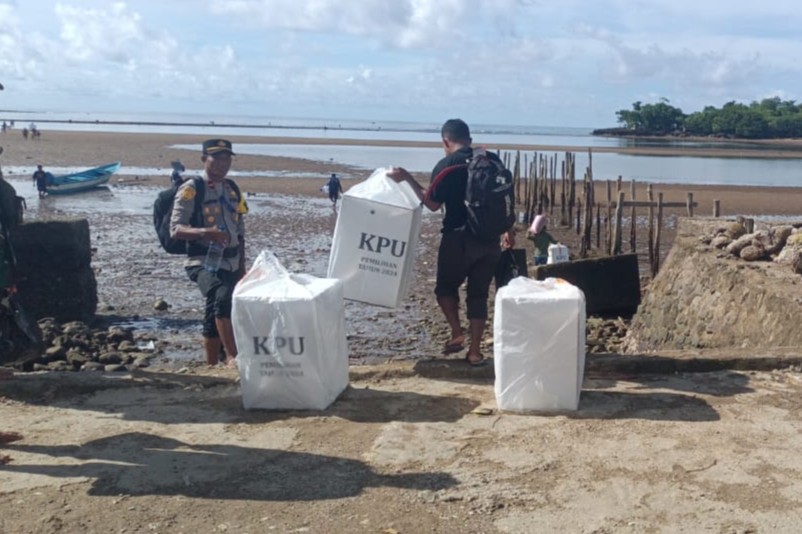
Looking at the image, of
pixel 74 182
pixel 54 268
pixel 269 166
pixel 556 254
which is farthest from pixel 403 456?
pixel 269 166

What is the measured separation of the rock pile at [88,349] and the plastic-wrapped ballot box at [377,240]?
164 inches

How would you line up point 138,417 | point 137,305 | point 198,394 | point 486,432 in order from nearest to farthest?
point 486,432, point 138,417, point 198,394, point 137,305

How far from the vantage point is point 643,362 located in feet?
19.6

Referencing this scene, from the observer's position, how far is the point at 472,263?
6.04 meters

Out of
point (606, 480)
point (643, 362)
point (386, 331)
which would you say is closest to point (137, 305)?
point (386, 331)

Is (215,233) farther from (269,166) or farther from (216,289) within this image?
(269,166)

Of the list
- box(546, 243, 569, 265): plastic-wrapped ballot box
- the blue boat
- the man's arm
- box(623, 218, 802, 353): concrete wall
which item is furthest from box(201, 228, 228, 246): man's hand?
the blue boat

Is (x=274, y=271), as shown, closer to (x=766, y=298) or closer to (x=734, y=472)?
(x=734, y=472)

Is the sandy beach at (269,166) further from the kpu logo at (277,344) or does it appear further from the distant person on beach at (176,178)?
the kpu logo at (277,344)

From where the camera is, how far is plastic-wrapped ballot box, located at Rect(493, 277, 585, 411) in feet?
16.3

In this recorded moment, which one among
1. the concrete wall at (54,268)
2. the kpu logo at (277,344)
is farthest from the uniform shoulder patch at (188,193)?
the concrete wall at (54,268)

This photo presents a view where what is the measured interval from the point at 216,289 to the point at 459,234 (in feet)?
5.56

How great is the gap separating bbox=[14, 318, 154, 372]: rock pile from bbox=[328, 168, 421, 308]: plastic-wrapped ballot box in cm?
415

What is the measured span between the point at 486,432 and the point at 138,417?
1.96 metres
